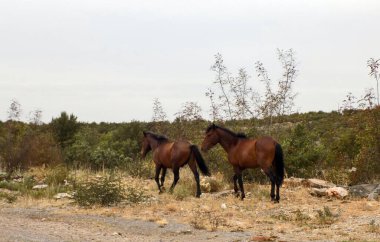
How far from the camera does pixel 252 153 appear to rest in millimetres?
13555

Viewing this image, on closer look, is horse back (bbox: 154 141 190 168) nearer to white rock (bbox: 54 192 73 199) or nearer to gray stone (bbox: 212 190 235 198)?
gray stone (bbox: 212 190 235 198)

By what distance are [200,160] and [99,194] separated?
2897 millimetres

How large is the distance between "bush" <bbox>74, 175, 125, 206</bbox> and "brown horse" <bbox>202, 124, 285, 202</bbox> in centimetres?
289

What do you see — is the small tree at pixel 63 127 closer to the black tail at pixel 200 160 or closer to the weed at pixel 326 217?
the black tail at pixel 200 160

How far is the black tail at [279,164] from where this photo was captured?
42.7ft

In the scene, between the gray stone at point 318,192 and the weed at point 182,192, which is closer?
the gray stone at point 318,192

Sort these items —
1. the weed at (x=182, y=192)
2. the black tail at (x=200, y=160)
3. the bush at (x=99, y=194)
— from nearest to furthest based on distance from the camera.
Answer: the bush at (x=99, y=194)
the weed at (x=182, y=192)
the black tail at (x=200, y=160)

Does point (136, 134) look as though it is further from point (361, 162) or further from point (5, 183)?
point (361, 162)

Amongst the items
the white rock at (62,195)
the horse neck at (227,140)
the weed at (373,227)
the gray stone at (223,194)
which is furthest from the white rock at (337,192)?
the white rock at (62,195)

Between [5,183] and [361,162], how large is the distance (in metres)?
10.9

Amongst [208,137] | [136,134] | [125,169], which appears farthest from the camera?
[136,134]

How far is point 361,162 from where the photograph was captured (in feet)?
49.9

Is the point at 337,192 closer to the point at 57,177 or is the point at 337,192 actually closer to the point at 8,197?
the point at 8,197

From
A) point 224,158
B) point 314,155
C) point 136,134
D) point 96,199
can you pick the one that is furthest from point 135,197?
point 136,134
